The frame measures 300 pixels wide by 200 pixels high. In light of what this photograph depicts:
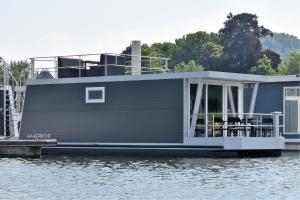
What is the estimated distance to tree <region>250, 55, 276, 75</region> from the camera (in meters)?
84.0

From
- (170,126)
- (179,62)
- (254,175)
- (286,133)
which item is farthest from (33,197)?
(179,62)

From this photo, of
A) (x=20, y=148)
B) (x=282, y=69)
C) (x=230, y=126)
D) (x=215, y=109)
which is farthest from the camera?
(x=282, y=69)

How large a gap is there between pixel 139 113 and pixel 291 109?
8.88 m

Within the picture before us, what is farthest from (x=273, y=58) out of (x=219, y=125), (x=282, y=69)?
(x=219, y=125)

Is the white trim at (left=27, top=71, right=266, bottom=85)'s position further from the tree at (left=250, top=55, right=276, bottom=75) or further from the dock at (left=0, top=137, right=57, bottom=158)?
the tree at (left=250, top=55, right=276, bottom=75)

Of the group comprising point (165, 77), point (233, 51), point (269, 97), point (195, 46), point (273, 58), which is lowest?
point (269, 97)

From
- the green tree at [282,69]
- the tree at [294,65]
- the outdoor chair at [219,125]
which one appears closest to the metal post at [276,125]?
the outdoor chair at [219,125]

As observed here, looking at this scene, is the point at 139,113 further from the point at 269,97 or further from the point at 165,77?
the point at 269,97

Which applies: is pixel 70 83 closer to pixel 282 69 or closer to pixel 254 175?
pixel 254 175

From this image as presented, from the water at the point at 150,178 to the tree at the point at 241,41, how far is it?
196 feet

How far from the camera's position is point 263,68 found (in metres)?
84.1

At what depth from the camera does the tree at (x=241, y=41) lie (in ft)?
285

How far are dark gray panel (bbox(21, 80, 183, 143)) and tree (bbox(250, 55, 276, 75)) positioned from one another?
179ft

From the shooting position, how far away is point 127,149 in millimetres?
28516
